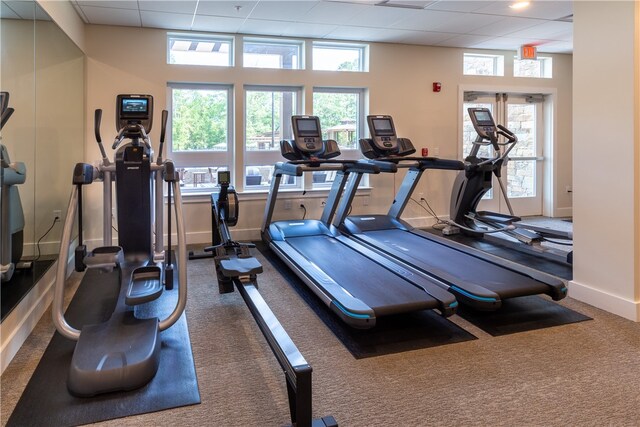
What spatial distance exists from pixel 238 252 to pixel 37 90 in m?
2.06

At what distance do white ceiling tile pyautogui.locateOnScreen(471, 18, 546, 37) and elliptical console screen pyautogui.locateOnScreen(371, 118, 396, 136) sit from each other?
1812 millimetres

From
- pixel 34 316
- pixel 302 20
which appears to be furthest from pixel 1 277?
pixel 302 20

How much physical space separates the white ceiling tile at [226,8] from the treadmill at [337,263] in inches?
52.4

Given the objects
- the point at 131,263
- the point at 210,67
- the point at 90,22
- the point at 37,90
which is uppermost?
the point at 90,22

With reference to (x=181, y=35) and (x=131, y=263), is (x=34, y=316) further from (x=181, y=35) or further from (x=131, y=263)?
(x=181, y=35)

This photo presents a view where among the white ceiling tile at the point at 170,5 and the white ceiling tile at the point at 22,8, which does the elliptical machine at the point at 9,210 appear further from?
the white ceiling tile at the point at 170,5

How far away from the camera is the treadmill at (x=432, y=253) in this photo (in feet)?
11.2

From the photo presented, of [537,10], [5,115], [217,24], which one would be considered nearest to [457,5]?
[537,10]

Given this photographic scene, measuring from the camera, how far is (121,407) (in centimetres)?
226

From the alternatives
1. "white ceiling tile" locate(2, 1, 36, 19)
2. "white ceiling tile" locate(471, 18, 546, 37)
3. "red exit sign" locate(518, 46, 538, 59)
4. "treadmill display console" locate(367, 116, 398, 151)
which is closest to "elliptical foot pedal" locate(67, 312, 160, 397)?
"white ceiling tile" locate(2, 1, 36, 19)

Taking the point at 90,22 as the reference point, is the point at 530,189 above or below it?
below

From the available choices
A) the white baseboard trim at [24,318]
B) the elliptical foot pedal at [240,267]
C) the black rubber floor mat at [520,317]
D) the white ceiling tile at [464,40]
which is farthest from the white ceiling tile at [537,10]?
the white baseboard trim at [24,318]

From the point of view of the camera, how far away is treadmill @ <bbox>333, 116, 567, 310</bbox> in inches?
135

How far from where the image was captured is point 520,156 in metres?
7.84
